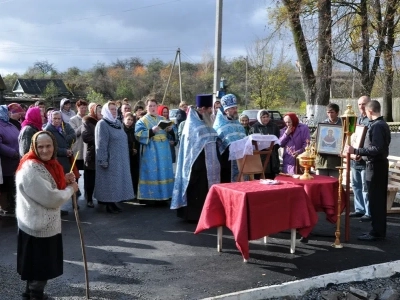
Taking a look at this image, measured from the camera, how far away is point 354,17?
50.9 ft

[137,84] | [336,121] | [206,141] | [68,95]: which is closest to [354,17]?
[336,121]

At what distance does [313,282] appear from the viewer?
4.66 metres

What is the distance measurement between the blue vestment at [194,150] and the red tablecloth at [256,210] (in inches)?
59.6

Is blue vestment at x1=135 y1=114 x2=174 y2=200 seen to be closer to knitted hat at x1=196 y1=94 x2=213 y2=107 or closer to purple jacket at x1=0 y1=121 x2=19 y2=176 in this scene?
knitted hat at x1=196 y1=94 x2=213 y2=107

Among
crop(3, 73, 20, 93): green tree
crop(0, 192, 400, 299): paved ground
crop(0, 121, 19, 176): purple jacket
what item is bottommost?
crop(0, 192, 400, 299): paved ground

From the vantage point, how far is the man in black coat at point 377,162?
617 centimetres

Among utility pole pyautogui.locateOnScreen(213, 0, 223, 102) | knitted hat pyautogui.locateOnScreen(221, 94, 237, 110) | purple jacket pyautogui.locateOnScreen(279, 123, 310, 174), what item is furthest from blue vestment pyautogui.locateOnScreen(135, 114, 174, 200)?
utility pole pyautogui.locateOnScreen(213, 0, 223, 102)

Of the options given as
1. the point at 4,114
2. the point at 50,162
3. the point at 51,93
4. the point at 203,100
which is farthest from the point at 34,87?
the point at 50,162

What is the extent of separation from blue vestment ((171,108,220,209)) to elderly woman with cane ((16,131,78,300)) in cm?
315

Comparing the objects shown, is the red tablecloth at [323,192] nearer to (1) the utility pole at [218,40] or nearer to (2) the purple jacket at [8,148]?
(2) the purple jacket at [8,148]

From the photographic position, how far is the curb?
14.3ft

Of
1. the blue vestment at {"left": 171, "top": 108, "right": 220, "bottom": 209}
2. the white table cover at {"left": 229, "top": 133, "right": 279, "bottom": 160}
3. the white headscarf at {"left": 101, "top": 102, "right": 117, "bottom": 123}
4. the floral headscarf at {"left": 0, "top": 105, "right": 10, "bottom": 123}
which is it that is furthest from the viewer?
the white headscarf at {"left": 101, "top": 102, "right": 117, "bottom": 123}

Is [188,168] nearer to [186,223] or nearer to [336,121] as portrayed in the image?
[186,223]

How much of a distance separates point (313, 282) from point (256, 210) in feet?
3.21
